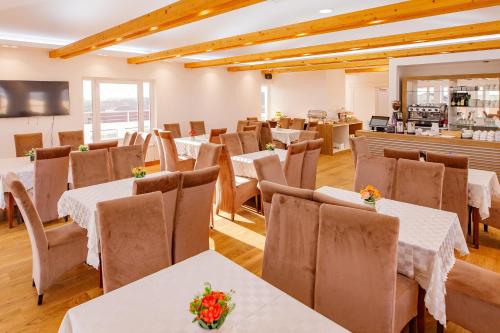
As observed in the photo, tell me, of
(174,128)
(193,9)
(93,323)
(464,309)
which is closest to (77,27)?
(193,9)

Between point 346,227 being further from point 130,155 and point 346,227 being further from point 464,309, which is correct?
point 130,155

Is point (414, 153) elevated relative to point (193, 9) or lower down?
lower down

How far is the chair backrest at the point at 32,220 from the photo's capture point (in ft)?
8.35

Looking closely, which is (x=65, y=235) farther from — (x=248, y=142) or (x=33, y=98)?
(x=33, y=98)

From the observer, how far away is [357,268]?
6.25 feet

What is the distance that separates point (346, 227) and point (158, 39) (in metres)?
5.73

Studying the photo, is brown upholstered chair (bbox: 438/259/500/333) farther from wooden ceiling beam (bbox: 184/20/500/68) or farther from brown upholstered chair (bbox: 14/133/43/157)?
brown upholstered chair (bbox: 14/133/43/157)

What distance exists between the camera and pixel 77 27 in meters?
5.37

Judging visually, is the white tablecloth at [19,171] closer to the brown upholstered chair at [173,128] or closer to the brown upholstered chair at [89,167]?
the brown upholstered chair at [89,167]

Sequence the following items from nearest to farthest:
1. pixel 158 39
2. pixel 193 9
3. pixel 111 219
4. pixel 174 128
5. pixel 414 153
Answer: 1. pixel 111 219
2. pixel 193 9
3. pixel 414 153
4. pixel 158 39
5. pixel 174 128

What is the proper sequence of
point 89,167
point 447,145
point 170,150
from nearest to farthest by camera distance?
1. point 89,167
2. point 447,145
3. point 170,150

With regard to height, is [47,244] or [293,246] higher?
[293,246]

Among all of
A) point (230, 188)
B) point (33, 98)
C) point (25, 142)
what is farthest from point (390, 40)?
point (33, 98)

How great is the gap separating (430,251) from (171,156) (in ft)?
16.0
